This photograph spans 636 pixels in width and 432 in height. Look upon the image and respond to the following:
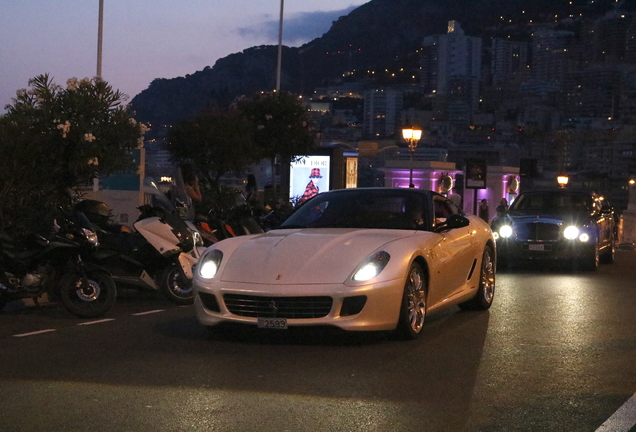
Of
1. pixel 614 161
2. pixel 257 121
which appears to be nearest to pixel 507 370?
pixel 257 121

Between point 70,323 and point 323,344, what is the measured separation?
113 inches

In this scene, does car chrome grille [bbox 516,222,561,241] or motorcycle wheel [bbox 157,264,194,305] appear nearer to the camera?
motorcycle wheel [bbox 157,264,194,305]

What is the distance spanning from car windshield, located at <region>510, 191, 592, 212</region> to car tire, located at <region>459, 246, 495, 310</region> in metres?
8.22

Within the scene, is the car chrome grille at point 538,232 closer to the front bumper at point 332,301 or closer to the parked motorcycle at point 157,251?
the parked motorcycle at point 157,251

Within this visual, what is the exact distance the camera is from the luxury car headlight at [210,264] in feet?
29.5

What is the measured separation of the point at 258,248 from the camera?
29.8 feet

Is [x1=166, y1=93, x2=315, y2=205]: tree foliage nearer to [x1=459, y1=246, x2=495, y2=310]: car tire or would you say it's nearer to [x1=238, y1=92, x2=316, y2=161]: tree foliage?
[x1=238, y1=92, x2=316, y2=161]: tree foliage

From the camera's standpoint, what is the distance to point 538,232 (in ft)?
61.9

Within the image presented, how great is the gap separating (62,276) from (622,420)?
6.59 m

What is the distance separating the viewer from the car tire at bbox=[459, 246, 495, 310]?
11.4 m

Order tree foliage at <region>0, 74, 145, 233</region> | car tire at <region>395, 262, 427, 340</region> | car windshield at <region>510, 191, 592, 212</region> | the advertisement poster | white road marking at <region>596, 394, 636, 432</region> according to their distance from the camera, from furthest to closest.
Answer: the advertisement poster
car windshield at <region>510, 191, 592, 212</region>
tree foliage at <region>0, 74, 145, 233</region>
car tire at <region>395, 262, 427, 340</region>
white road marking at <region>596, 394, 636, 432</region>

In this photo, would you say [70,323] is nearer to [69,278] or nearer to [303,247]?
[69,278]

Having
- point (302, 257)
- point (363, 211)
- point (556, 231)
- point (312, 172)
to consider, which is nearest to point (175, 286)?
point (363, 211)

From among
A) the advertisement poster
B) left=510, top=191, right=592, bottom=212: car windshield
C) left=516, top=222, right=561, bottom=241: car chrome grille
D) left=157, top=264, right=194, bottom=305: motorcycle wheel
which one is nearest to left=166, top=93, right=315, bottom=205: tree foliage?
the advertisement poster
